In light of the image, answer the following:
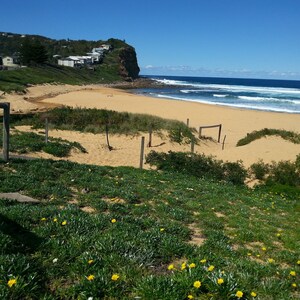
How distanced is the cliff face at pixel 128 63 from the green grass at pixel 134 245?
14121cm

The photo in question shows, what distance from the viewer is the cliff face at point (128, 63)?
490 feet

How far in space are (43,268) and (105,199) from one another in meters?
4.11

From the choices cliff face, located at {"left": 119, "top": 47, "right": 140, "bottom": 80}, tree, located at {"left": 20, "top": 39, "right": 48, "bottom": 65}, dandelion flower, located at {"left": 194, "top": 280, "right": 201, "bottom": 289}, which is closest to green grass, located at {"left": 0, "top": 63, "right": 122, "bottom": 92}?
tree, located at {"left": 20, "top": 39, "right": 48, "bottom": 65}

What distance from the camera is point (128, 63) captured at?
16062cm

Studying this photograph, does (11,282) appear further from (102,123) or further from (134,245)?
(102,123)

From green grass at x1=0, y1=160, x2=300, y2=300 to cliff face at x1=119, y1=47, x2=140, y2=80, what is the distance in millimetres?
141213

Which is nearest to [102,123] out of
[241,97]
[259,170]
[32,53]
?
[259,170]

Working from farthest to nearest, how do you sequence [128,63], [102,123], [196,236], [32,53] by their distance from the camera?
[128,63]
[32,53]
[102,123]
[196,236]

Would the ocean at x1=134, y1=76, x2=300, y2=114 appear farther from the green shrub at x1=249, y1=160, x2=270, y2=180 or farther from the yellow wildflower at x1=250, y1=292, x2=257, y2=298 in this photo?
the yellow wildflower at x1=250, y1=292, x2=257, y2=298

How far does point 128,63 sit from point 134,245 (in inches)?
6362

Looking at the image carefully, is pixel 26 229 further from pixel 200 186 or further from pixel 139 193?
pixel 200 186

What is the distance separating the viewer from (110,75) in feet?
445

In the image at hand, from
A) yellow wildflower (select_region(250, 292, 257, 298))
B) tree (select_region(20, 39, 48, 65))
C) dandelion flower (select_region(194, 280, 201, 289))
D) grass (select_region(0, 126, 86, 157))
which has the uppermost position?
tree (select_region(20, 39, 48, 65))

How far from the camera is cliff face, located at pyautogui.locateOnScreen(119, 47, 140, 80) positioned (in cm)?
14938
